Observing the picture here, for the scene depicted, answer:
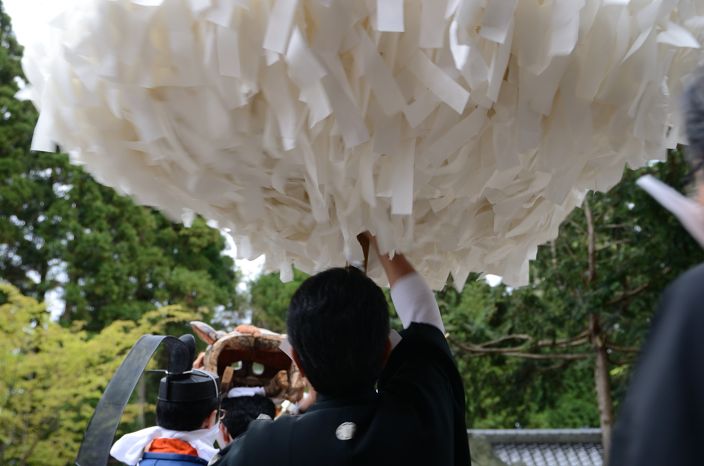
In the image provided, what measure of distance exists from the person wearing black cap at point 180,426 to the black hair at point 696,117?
1471 millimetres

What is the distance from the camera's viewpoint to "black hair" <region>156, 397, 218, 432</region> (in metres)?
1.90

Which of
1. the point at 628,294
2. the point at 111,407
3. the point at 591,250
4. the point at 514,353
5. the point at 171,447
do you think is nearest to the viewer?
the point at 111,407

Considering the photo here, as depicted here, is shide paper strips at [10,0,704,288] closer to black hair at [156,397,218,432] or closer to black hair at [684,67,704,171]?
black hair at [684,67,704,171]

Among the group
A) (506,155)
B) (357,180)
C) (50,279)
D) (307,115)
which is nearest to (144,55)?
(307,115)

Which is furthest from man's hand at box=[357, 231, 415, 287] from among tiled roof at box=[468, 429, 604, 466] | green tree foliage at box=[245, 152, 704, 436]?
tiled roof at box=[468, 429, 604, 466]

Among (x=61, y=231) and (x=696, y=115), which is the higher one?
(x=61, y=231)

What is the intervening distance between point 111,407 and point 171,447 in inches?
13.0

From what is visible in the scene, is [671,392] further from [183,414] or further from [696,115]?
[183,414]

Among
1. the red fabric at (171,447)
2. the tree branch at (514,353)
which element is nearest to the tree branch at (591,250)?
the tree branch at (514,353)

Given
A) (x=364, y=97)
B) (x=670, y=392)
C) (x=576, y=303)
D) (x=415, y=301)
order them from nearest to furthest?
(x=670, y=392), (x=364, y=97), (x=415, y=301), (x=576, y=303)

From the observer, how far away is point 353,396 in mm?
1180

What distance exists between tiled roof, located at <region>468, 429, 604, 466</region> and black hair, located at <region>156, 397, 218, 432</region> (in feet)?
27.8

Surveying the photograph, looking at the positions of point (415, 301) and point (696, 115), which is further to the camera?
point (415, 301)

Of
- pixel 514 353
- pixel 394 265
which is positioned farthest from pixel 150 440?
pixel 514 353
